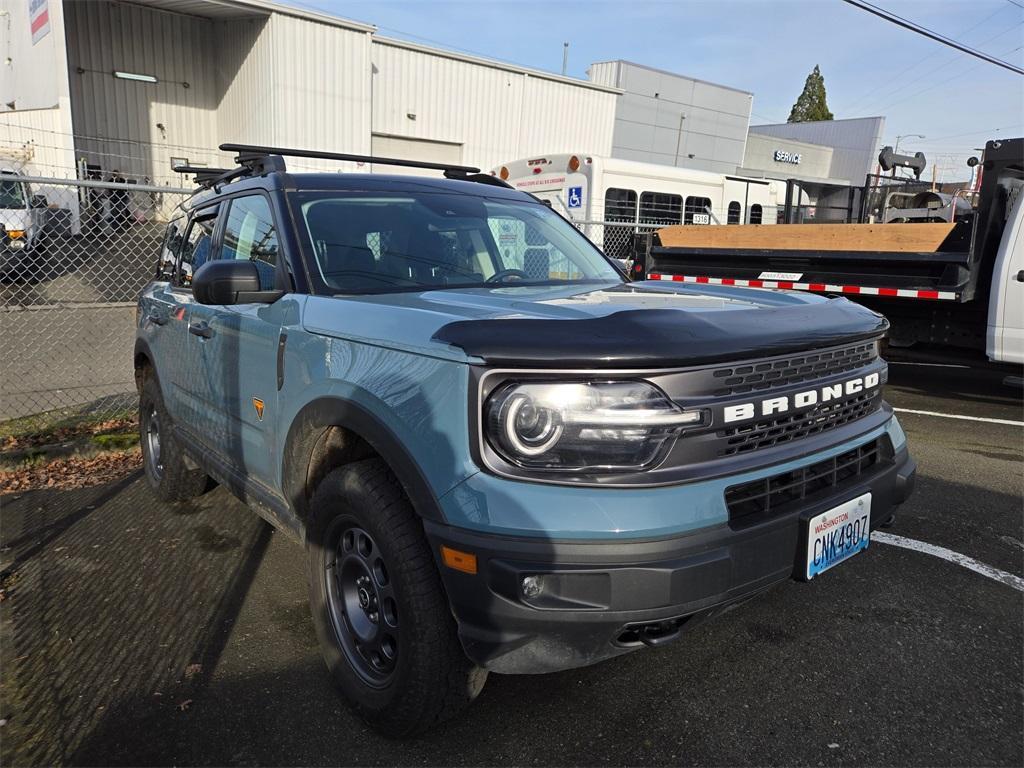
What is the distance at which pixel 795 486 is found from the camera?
86.7 inches

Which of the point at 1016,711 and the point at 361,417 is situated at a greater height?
the point at 361,417

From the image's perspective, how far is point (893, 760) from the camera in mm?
2180

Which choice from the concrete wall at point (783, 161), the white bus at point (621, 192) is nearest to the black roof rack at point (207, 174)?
the white bus at point (621, 192)

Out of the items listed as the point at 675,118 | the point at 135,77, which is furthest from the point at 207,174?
the point at 675,118

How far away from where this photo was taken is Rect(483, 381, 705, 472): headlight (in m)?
Result: 1.91

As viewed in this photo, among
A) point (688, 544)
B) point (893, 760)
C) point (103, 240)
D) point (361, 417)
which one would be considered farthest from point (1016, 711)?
point (103, 240)

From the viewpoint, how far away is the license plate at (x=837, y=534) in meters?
2.16

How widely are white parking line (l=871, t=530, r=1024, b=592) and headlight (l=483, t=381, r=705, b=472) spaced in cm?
205

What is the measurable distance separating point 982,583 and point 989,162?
5193 mm

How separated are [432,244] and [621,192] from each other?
30.2ft

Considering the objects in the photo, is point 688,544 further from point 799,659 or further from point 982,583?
point 982,583

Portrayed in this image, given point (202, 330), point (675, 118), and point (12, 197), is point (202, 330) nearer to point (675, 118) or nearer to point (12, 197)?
point (12, 197)

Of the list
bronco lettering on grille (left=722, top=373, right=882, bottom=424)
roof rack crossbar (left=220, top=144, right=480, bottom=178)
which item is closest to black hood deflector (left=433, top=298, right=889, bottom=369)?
bronco lettering on grille (left=722, top=373, right=882, bottom=424)

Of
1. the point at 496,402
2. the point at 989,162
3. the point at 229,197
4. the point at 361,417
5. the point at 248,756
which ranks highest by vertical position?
the point at 989,162
